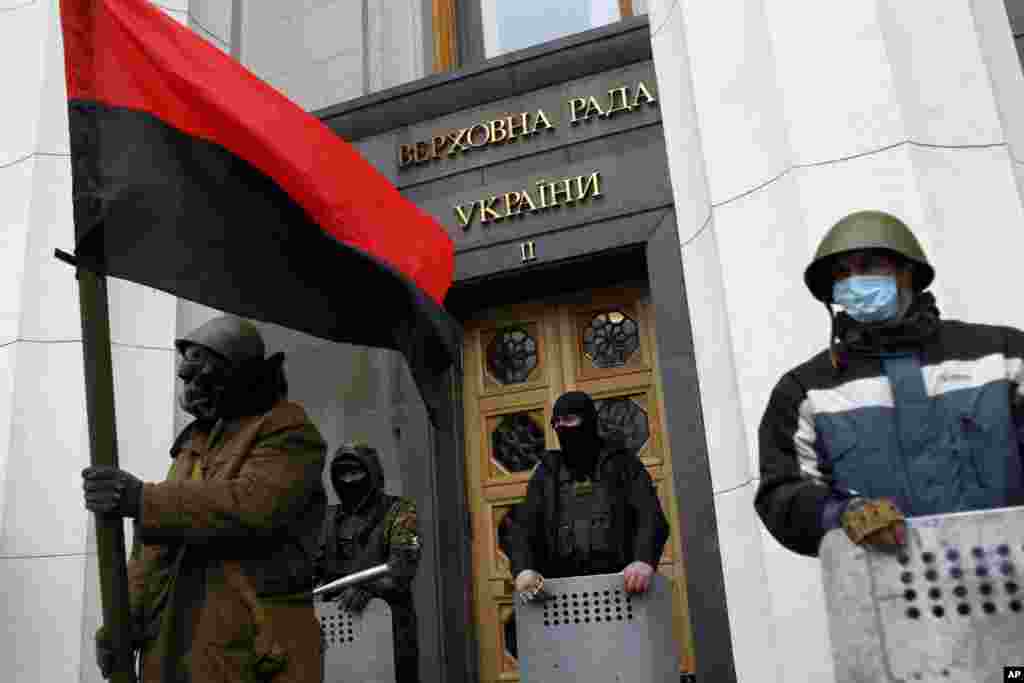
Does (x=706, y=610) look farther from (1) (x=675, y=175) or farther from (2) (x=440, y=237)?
(2) (x=440, y=237)

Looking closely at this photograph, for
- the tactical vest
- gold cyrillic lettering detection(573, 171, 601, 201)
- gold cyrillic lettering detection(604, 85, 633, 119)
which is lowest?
the tactical vest

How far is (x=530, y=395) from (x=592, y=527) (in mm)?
2572

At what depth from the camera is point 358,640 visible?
18.4ft

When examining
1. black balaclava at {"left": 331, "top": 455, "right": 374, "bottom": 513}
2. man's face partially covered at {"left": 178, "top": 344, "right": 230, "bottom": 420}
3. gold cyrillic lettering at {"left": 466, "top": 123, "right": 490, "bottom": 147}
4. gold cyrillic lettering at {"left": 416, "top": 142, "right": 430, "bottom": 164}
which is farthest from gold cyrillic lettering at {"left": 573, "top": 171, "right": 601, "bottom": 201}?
man's face partially covered at {"left": 178, "top": 344, "right": 230, "bottom": 420}

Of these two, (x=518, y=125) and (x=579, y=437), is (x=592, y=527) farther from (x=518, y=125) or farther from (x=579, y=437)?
(x=518, y=125)

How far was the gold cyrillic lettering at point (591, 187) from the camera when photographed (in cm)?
738

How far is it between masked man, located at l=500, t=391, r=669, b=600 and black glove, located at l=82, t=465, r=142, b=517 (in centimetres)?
239

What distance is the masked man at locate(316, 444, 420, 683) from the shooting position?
224 inches

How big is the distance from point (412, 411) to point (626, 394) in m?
1.63

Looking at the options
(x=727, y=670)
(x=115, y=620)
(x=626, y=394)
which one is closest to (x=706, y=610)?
(x=727, y=670)

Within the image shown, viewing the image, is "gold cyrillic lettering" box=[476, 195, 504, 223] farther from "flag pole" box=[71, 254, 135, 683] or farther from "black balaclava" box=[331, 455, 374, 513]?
"flag pole" box=[71, 254, 135, 683]

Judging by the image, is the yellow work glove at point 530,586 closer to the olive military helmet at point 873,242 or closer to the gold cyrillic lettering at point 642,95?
the olive military helmet at point 873,242

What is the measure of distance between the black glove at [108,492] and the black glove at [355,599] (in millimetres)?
2700

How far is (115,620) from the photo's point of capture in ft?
9.78
